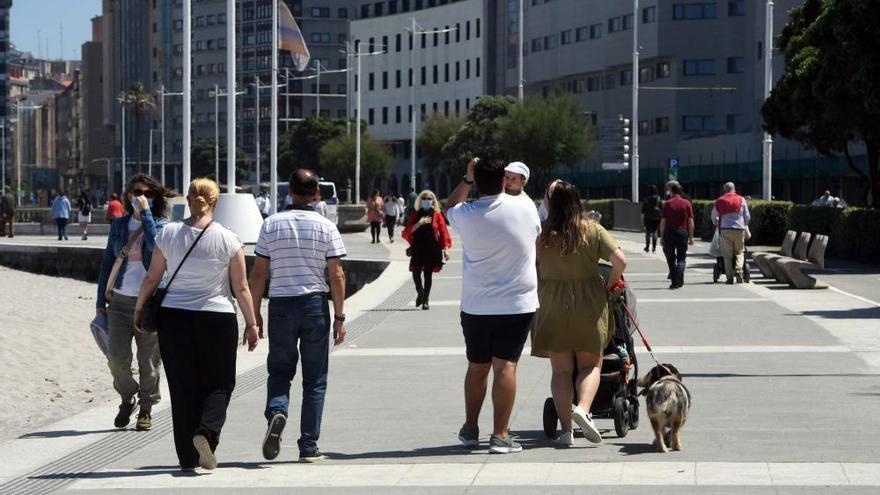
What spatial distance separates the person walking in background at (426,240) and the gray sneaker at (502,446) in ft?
42.9

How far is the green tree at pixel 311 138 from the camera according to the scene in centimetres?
15088

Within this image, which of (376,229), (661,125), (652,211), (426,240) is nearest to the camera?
(426,240)

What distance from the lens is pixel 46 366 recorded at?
18.5 meters

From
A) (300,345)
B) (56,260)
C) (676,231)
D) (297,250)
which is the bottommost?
(56,260)

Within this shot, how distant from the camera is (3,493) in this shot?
909 centimetres

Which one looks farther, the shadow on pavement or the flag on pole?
the flag on pole

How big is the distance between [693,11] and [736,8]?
2.32 m

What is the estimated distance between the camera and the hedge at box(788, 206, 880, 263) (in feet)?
121

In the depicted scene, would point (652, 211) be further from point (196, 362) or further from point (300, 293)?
point (196, 362)

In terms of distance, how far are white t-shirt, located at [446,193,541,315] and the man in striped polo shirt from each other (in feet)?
2.48

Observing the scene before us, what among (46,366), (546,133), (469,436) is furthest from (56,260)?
(546,133)

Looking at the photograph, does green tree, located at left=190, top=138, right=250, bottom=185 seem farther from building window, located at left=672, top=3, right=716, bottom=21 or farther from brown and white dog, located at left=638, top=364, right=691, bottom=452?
brown and white dog, located at left=638, top=364, right=691, bottom=452

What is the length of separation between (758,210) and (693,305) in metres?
25.1

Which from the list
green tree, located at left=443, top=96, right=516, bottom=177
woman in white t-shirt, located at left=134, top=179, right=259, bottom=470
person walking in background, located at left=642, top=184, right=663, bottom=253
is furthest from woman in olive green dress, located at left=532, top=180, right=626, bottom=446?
green tree, located at left=443, top=96, right=516, bottom=177
